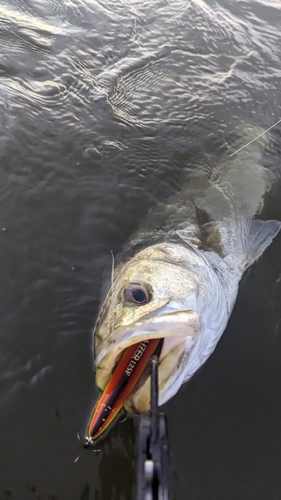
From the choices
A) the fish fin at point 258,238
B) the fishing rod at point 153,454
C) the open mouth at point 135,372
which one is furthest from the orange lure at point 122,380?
the fish fin at point 258,238

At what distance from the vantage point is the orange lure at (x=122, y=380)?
2.46m

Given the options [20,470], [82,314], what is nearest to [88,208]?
[82,314]

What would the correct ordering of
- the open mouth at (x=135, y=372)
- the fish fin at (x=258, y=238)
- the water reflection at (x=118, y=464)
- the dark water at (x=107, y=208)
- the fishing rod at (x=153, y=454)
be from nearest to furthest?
the fishing rod at (x=153, y=454) < the open mouth at (x=135, y=372) < the water reflection at (x=118, y=464) < the dark water at (x=107, y=208) < the fish fin at (x=258, y=238)

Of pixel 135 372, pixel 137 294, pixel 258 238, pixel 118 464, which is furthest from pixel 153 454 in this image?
pixel 258 238

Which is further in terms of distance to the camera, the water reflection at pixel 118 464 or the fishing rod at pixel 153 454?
the water reflection at pixel 118 464

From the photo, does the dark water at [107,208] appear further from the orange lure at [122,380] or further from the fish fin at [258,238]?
the orange lure at [122,380]

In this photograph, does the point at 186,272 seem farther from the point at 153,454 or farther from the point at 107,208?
the point at 107,208

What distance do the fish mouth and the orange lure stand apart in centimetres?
3

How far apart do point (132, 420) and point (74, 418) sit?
1.37 ft

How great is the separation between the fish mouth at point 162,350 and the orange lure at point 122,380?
3cm

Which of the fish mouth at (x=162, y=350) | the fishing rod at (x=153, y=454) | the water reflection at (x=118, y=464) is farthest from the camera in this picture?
the water reflection at (x=118, y=464)

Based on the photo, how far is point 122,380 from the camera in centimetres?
248

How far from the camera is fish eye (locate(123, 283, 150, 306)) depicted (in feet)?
8.49

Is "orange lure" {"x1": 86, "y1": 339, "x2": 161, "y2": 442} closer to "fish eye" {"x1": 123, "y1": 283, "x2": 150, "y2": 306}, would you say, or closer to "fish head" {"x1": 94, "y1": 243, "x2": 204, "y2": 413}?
"fish head" {"x1": 94, "y1": 243, "x2": 204, "y2": 413}
